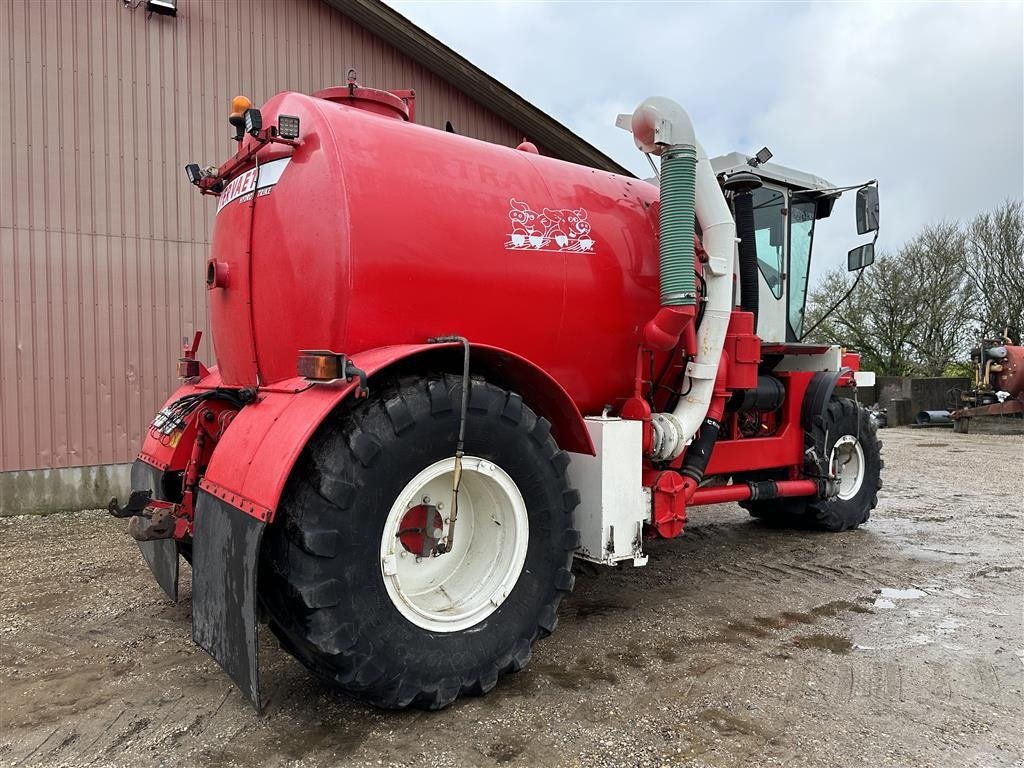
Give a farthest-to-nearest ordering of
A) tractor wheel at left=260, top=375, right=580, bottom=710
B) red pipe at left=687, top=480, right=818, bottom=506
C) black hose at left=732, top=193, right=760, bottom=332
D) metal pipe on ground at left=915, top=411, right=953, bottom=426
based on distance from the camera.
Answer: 1. metal pipe on ground at left=915, top=411, right=953, bottom=426
2. black hose at left=732, top=193, right=760, bottom=332
3. red pipe at left=687, top=480, right=818, bottom=506
4. tractor wheel at left=260, top=375, right=580, bottom=710

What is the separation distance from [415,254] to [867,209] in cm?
363

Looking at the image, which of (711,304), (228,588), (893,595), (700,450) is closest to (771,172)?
(711,304)

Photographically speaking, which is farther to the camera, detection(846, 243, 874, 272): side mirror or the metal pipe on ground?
the metal pipe on ground

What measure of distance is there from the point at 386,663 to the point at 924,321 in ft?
71.8

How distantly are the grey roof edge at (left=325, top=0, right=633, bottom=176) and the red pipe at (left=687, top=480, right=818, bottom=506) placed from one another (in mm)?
5992

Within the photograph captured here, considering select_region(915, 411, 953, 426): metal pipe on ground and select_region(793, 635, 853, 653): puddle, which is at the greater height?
select_region(915, 411, 953, 426): metal pipe on ground

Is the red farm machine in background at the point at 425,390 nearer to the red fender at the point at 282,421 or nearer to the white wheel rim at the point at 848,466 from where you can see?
the red fender at the point at 282,421

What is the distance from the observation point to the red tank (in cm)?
298

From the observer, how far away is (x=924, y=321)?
66.5 ft

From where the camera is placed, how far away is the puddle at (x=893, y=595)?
419cm

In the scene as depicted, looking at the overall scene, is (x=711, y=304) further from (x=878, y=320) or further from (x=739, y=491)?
(x=878, y=320)

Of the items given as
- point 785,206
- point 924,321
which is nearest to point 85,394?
point 785,206

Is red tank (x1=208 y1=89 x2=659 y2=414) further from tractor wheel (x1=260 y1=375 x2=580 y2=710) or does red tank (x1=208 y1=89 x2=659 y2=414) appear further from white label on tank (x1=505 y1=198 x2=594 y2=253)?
tractor wheel (x1=260 y1=375 x2=580 y2=710)

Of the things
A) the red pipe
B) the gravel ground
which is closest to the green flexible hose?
the red pipe
